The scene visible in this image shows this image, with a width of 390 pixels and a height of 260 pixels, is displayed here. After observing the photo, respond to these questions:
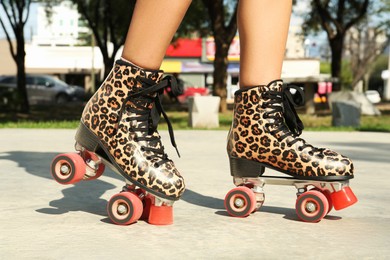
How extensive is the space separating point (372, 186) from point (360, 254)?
172 centimetres

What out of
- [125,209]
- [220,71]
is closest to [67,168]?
[125,209]

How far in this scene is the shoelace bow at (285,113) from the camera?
2547mm

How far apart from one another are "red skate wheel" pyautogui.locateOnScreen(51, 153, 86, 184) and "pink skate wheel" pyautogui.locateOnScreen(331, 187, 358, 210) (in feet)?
2.85

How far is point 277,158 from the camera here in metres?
2.56

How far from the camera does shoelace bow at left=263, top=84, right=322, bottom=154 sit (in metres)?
2.55

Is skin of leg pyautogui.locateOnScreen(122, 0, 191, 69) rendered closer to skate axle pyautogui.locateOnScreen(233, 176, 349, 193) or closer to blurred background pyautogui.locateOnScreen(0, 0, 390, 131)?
skate axle pyautogui.locateOnScreen(233, 176, 349, 193)

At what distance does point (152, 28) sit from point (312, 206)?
815 mm

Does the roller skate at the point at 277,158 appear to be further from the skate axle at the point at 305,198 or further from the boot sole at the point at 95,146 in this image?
the boot sole at the point at 95,146

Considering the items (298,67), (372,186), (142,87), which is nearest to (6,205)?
(142,87)

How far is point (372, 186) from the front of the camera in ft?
12.0

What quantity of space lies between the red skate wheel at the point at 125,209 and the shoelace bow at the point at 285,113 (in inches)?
22.1

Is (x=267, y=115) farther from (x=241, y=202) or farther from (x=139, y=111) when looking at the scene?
(x=139, y=111)

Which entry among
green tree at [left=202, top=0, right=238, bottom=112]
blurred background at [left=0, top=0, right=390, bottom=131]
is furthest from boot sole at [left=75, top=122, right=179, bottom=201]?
green tree at [left=202, top=0, right=238, bottom=112]

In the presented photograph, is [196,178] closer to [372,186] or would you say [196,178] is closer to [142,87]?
[372,186]
